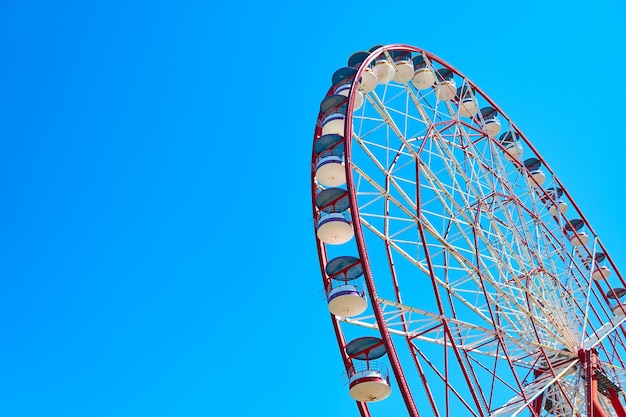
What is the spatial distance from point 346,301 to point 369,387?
1764mm

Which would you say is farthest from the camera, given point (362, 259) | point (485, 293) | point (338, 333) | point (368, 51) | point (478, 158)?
point (478, 158)

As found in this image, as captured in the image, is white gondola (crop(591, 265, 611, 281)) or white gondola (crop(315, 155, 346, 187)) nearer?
white gondola (crop(315, 155, 346, 187))

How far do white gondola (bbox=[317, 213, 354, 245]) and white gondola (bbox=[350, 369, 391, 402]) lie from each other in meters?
3.09

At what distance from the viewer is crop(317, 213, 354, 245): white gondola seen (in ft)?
50.4

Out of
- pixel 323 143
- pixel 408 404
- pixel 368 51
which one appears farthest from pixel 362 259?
pixel 368 51

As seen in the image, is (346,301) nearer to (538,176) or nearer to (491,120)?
(491,120)

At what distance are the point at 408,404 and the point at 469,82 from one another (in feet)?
41.6

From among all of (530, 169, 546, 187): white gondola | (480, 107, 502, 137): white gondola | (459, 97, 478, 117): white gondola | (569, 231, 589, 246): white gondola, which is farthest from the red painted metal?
(569, 231, 589, 246): white gondola

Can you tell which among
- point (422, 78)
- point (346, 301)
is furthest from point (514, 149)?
point (346, 301)

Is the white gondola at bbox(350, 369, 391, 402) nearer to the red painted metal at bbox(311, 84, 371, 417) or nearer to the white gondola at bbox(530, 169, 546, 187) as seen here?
the red painted metal at bbox(311, 84, 371, 417)

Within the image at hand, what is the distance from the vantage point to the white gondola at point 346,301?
47.2 feet

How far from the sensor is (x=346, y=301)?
14445mm

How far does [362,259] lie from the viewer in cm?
1325

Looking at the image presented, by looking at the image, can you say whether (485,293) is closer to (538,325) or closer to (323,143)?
(538,325)
